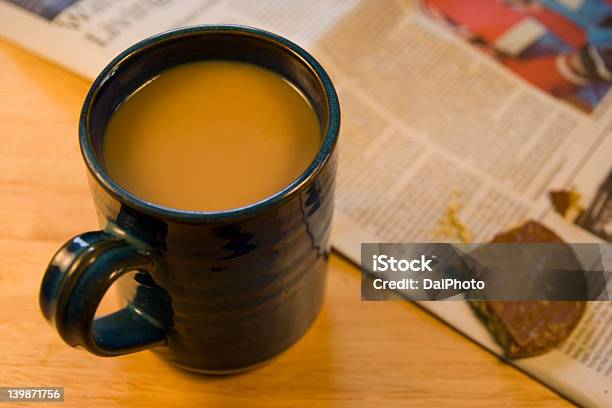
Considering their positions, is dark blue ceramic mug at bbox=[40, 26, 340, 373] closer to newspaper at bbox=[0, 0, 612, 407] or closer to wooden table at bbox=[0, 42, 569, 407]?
wooden table at bbox=[0, 42, 569, 407]

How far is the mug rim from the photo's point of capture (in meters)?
0.39

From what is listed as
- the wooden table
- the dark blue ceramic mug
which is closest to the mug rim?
the dark blue ceramic mug

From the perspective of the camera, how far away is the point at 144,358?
1.86 ft

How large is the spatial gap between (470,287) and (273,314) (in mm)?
188

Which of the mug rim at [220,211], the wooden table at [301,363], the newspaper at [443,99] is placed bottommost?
the wooden table at [301,363]

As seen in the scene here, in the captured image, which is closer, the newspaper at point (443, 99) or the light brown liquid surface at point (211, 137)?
the light brown liquid surface at point (211, 137)

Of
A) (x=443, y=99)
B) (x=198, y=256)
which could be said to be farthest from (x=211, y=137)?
(x=443, y=99)

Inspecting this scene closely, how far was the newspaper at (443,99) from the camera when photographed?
2.12 feet

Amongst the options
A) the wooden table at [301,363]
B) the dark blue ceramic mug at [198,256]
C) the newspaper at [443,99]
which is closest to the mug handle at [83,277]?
the dark blue ceramic mug at [198,256]

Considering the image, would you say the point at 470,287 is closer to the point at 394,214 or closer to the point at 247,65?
the point at 394,214

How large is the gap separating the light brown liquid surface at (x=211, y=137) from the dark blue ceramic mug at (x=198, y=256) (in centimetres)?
1

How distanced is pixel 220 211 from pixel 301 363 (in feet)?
0.70

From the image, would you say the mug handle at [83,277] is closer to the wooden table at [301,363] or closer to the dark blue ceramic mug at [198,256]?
the dark blue ceramic mug at [198,256]

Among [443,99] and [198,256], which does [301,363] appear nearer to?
[198,256]
